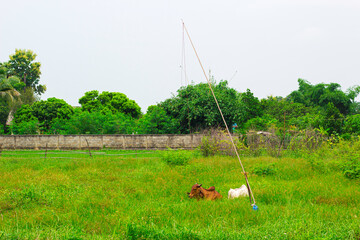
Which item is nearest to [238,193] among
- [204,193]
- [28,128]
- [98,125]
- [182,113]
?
[204,193]

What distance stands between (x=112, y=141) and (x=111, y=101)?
600 inches

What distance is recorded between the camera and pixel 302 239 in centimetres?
390

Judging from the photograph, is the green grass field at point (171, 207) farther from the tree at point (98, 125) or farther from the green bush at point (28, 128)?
the green bush at point (28, 128)

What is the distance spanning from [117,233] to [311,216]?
123 inches

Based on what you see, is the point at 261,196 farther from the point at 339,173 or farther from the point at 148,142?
the point at 148,142

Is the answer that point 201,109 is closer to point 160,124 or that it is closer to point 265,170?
point 160,124

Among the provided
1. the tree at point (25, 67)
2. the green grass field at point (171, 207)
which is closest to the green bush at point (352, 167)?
the green grass field at point (171, 207)

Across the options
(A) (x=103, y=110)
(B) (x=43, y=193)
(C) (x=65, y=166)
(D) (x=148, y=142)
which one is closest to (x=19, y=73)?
(A) (x=103, y=110)

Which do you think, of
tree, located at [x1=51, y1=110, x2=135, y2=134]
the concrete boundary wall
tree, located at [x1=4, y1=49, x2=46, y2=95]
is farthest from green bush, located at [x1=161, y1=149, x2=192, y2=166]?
tree, located at [x1=4, y1=49, x2=46, y2=95]

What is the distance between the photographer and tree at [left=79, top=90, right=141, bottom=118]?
33.2 m

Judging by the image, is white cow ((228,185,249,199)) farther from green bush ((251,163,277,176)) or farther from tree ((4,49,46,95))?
tree ((4,49,46,95))

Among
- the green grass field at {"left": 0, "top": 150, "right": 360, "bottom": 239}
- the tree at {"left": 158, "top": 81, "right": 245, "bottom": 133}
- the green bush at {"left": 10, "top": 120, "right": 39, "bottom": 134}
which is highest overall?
the tree at {"left": 158, "top": 81, "right": 245, "bottom": 133}

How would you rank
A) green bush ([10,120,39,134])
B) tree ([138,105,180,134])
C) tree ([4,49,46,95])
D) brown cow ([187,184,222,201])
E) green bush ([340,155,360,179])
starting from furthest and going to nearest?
1. tree ([4,49,46,95])
2. green bush ([10,120,39,134])
3. tree ([138,105,180,134])
4. green bush ([340,155,360,179])
5. brown cow ([187,184,222,201])

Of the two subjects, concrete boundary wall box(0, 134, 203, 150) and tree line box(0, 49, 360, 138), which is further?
tree line box(0, 49, 360, 138)
